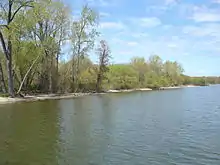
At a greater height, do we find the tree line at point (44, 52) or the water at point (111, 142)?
the tree line at point (44, 52)

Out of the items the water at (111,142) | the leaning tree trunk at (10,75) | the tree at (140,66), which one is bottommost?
the water at (111,142)

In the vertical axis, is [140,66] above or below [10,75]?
above

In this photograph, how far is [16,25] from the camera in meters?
49.0

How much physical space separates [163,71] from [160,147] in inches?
5429

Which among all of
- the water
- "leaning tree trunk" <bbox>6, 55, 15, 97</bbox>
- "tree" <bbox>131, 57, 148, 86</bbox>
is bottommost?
the water

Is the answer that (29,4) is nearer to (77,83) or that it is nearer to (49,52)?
(49,52)

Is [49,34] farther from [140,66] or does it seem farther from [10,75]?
[140,66]

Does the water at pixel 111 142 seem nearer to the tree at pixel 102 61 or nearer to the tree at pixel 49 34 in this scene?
the tree at pixel 49 34

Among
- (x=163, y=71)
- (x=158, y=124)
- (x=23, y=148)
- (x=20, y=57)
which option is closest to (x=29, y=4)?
(x=20, y=57)

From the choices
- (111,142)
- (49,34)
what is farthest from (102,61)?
(111,142)

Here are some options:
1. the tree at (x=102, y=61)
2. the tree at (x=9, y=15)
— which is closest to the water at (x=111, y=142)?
the tree at (x=9, y=15)

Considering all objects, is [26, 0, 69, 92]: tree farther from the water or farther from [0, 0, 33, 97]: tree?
the water

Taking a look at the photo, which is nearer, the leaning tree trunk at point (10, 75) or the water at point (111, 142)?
the water at point (111, 142)

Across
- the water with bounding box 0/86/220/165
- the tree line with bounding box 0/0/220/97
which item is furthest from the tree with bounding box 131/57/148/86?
the water with bounding box 0/86/220/165
